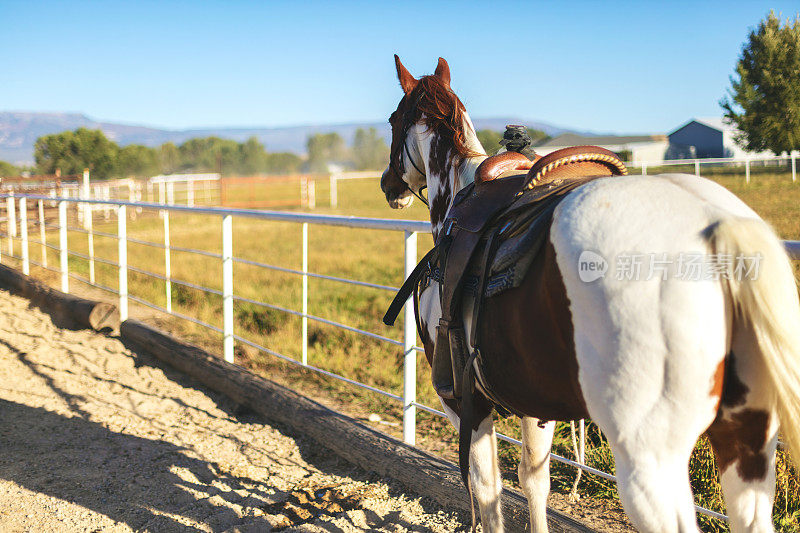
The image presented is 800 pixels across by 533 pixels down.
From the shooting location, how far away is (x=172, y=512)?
2928mm

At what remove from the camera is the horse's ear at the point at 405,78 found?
2.61 m

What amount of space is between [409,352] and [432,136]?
1.33m

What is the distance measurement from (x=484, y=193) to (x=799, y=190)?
354cm

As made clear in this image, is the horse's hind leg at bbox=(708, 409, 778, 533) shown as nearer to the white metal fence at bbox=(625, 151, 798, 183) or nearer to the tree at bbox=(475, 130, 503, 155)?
the tree at bbox=(475, 130, 503, 155)

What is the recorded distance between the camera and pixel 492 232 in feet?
5.82

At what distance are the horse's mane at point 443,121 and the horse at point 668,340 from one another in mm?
893

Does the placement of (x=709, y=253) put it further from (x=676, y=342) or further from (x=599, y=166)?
(x=599, y=166)

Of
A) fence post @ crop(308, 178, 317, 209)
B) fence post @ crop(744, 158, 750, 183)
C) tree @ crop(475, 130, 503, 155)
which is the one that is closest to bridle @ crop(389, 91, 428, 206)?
tree @ crop(475, 130, 503, 155)

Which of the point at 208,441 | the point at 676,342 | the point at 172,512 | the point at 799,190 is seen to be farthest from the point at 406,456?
the point at 799,190

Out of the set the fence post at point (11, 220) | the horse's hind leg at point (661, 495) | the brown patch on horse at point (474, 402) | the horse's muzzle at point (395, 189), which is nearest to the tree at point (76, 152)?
the fence post at point (11, 220)

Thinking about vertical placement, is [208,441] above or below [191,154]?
below

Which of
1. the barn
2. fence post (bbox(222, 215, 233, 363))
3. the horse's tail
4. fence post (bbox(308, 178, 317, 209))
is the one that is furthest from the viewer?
fence post (bbox(308, 178, 317, 209))

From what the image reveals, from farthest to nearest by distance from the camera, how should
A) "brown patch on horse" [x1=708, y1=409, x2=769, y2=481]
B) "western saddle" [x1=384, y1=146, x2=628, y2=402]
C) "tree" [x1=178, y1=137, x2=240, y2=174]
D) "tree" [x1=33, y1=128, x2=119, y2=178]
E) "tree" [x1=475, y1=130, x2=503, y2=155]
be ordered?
"tree" [x1=178, y1=137, x2=240, y2=174]
"tree" [x1=33, y1=128, x2=119, y2=178]
"tree" [x1=475, y1=130, x2=503, y2=155]
"western saddle" [x1=384, y1=146, x2=628, y2=402]
"brown patch on horse" [x1=708, y1=409, x2=769, y2=481]

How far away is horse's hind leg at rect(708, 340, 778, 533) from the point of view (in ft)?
4.25
